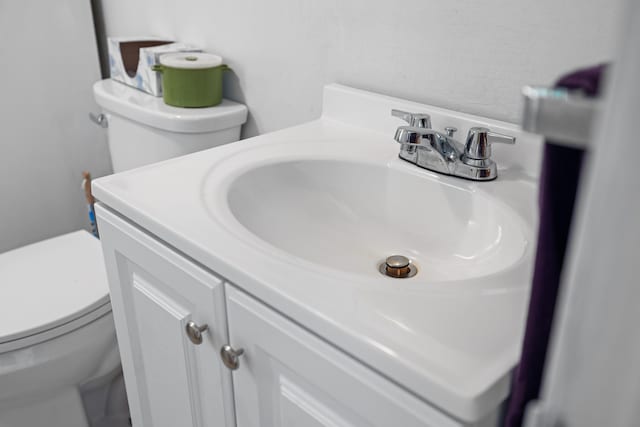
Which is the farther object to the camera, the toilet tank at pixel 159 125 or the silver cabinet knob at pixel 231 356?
the toilet tank at pixel 159 125

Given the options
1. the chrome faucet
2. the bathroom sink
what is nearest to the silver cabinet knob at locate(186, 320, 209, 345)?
the bathroom sink

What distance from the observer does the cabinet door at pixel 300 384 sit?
0.52m

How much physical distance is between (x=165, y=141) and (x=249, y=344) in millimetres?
672

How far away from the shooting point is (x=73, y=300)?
3.97 feet

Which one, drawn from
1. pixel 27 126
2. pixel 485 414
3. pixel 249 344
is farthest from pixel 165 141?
pixel 485 414

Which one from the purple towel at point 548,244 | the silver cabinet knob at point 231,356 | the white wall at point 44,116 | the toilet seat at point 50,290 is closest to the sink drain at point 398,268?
the silver cabinet knob at point 231,356

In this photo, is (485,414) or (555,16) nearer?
(485,414)

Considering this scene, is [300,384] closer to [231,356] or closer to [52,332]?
[231,356]

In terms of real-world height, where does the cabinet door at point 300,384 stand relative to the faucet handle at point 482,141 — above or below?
below

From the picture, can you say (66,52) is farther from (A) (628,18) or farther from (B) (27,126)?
(A) (628,18)

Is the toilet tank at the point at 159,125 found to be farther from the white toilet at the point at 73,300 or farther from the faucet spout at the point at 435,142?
the faucet spout at the point at 435,142

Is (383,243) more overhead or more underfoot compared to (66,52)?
more underfoot

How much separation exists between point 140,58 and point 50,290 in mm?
536

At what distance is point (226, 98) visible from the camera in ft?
4.31
